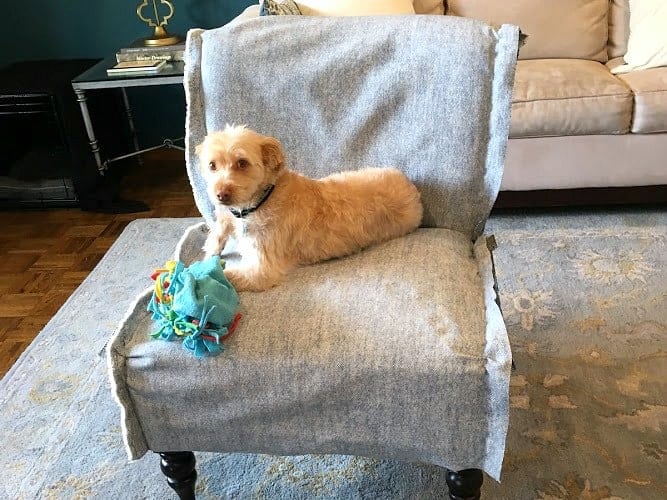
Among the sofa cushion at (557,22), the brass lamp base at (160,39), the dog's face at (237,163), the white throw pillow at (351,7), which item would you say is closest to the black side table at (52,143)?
the brass lamp base at (160,39)

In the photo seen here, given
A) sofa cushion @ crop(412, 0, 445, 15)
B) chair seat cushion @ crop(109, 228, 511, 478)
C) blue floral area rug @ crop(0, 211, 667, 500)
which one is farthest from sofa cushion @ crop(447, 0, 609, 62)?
chair seat cushion @ crop(109, 228, 511, 478)

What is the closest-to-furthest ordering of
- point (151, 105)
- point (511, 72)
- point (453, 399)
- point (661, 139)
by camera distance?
point (453, 399) → point (511, 72) → point (661, 139) → point (151, 105)

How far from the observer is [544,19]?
2514 mm

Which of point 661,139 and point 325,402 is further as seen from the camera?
point 661,139

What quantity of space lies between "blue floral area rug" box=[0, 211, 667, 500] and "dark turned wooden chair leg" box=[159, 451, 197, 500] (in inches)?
5.6

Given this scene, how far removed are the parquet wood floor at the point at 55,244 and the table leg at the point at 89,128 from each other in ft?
0.72

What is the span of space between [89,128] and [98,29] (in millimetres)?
675

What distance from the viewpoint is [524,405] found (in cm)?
152

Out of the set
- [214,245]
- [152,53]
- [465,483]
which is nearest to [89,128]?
[152,53]

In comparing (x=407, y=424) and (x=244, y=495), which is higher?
(x=407, y=424)

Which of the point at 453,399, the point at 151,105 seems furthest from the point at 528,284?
the point at 151,105

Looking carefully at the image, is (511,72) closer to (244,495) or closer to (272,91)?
(272,91)

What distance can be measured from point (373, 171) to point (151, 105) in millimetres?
1954

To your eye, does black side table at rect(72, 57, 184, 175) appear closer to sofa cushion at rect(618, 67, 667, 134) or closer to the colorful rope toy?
the colorful rope toy
